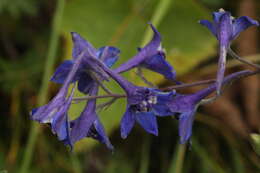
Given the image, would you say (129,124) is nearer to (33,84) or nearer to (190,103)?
(190,103)

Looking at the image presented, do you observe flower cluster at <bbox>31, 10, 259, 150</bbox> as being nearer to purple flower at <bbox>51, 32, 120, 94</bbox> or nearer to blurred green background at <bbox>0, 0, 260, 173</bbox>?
purple flower at <bbox>51, 32, 120, 94</bbox>

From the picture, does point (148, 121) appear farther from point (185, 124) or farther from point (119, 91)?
point (119, 91)

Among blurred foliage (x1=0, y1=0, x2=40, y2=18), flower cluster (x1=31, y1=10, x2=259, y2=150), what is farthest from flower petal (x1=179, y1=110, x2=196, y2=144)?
blurred foliage (x1=0, y1=0, x2=40, y2=18)

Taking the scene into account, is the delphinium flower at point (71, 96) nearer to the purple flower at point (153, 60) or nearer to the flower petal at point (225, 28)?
the purple flower at point (153, 60)

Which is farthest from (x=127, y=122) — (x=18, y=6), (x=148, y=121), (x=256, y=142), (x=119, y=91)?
(x=18, y=6)

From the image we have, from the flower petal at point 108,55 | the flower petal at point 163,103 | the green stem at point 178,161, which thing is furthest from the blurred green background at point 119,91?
the flower petal at point 163,103

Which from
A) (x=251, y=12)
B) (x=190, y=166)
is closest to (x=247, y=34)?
(x=251, y=12)
